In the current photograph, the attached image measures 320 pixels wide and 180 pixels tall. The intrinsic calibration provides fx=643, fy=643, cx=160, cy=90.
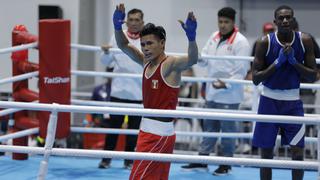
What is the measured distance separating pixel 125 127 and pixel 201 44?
3.48m

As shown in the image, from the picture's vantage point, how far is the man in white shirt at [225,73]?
5.55 metres

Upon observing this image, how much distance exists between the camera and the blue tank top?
425cm

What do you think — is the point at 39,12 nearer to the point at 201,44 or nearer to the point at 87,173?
the point at 201,44

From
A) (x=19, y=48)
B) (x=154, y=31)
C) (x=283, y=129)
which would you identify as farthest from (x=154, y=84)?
(x=19, y=48)

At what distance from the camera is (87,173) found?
5.38 meters

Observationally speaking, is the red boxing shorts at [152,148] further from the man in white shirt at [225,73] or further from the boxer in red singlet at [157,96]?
the man in white shirt at [225,73]

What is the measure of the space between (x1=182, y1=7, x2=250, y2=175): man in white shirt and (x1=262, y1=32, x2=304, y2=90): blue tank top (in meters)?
1.20

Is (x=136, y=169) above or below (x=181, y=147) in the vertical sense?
above

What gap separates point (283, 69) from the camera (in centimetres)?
428

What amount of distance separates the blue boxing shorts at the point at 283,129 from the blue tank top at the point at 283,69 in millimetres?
113

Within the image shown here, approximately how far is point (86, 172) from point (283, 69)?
2.01m

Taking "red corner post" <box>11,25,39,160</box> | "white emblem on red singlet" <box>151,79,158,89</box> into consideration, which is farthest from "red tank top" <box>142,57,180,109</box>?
"red corner post" <box>11,25,39,160</box>

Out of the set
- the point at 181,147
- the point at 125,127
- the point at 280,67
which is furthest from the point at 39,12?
the point at 280,67

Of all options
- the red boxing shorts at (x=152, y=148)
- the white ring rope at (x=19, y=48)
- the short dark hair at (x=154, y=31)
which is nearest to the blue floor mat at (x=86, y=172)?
the white ring rope at (x=19, y=48)
